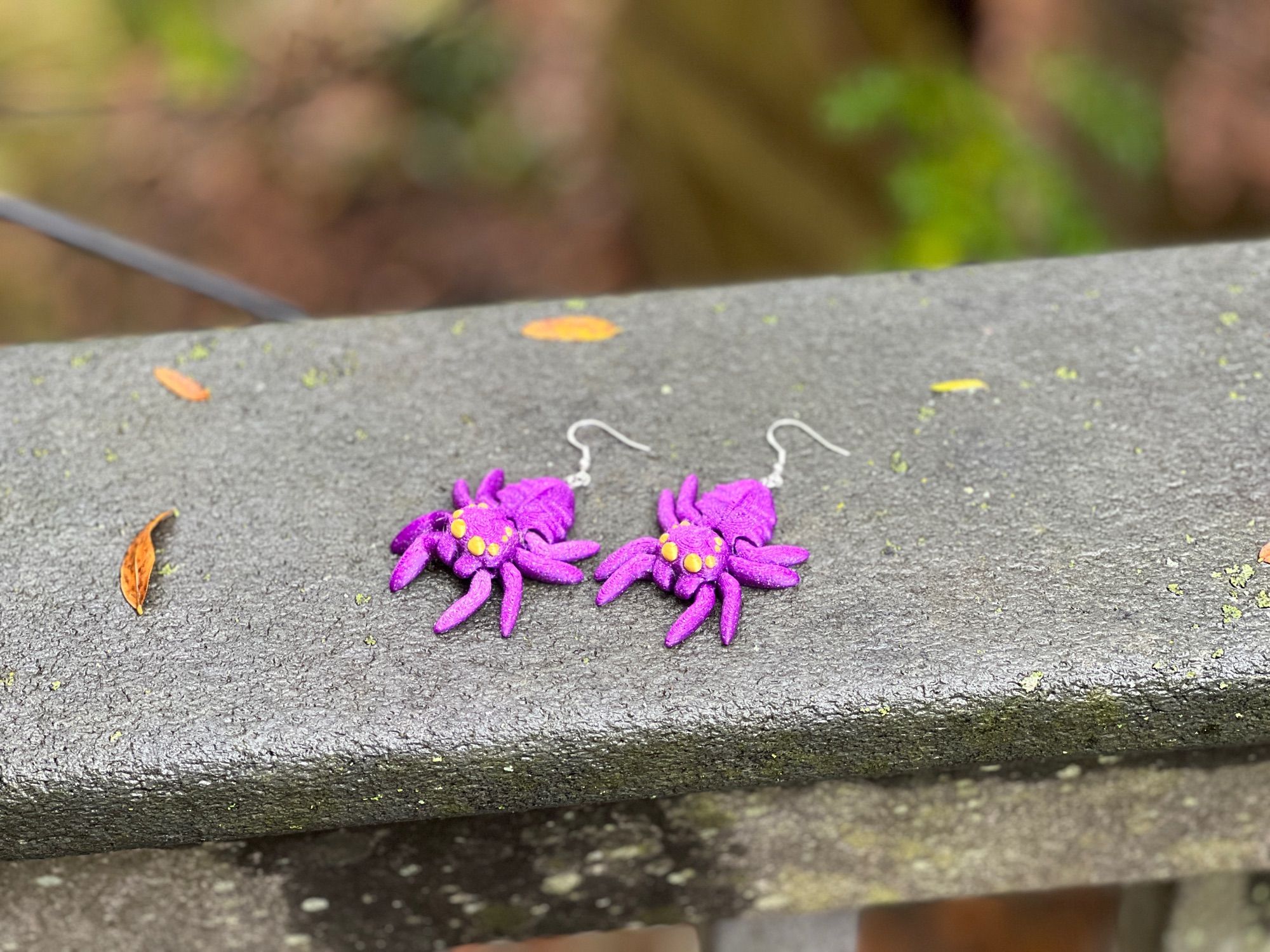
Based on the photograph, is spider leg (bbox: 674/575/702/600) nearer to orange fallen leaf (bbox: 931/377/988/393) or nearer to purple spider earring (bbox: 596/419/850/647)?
purple spider earring (bbox: 596/419/850/647)

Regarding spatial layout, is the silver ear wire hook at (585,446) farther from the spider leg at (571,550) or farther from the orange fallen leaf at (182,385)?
the orange fallen leaf at (182,385)

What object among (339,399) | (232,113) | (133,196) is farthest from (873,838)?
(133,196)

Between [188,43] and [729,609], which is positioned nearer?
[729,609]

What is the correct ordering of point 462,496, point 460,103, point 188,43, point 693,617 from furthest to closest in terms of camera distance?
point 460,103, point 188,43, point 462,496, point 693,617

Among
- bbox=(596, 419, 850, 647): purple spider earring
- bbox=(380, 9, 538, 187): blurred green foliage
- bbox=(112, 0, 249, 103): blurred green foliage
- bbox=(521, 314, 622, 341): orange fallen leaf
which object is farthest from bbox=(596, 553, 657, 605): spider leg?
bbox=(380, 9, 538, 187): blurred green foliage

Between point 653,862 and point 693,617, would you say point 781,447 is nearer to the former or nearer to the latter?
point 693,617

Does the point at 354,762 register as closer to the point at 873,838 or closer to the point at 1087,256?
the point at 873,838

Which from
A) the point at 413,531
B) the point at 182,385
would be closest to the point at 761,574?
the point at 413,531
